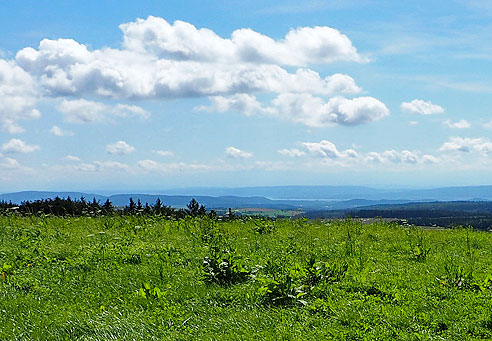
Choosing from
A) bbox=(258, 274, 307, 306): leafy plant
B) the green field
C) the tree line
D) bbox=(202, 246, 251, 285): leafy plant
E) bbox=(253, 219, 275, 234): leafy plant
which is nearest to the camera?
the green field

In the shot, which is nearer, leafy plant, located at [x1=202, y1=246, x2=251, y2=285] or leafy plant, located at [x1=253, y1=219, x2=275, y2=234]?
leafy plant, located at [x1=202, y1=246, x2=251, y2=285]

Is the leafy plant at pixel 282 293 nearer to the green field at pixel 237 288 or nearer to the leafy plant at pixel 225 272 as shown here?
the green field at pixel 237 288

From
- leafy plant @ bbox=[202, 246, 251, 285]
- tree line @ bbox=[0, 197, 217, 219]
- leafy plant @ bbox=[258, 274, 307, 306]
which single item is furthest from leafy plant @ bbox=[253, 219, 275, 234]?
leafy plant @ bbox=[258, 274, 307, 306]

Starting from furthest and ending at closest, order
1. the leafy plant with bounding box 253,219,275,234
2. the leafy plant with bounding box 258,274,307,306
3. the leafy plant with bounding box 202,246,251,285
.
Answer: the leafy plant with bounding box 253,219,275,234, the leafy plant with bounding box 202,246,251,285, the leafy plant with bounding box 258,274,307,306

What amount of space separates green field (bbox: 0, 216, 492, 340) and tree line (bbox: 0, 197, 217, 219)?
5.98 m

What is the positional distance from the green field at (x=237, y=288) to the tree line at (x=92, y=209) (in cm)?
598

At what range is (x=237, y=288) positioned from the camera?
9.05m

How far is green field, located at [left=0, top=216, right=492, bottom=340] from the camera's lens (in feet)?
23.3

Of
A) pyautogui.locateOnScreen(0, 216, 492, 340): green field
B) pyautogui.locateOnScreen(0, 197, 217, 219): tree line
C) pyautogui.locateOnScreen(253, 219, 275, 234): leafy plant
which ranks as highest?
pyautogui.locateOnScreen(0, 197, 217, 219): tree line

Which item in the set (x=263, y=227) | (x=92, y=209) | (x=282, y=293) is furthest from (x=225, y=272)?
(x=92, y=209)

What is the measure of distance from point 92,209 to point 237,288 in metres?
13.7

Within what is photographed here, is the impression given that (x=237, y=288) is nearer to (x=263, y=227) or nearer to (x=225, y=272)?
(x=225, y=272)

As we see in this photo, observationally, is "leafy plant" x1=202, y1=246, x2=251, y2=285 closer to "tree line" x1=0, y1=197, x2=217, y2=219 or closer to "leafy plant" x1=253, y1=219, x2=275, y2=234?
"leafy plant" x1=253, y1=219, x2=275, y2=234

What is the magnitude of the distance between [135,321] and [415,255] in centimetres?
757
